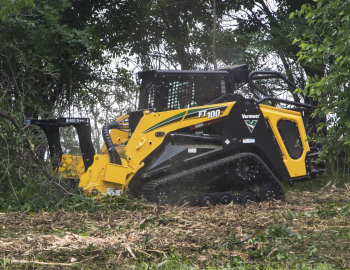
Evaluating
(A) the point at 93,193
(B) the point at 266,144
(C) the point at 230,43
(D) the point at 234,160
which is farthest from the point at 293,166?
(C) the point at 230,43

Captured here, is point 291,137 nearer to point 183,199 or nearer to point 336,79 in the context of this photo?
point 183,199

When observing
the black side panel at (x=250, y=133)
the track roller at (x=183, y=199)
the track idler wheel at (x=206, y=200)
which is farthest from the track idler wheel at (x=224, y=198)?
the black side panel at (x=250, y=133)

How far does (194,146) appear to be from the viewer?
7.00 meters

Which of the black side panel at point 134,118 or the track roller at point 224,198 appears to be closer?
the track roller at point 224,198

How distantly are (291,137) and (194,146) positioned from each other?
2.26 m

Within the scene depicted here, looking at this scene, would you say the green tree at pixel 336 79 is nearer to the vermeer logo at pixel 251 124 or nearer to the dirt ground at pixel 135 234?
the dirt ground at pixel 135 234

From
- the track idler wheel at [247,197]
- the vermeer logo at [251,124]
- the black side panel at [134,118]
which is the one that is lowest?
the track idler wheel at [247,197]

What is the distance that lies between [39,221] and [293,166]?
5049 mm

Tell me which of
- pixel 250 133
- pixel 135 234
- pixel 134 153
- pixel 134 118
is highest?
pixel 134 118

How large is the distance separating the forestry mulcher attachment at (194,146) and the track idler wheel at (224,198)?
18mm

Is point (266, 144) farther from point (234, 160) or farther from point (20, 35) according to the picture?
point (20, 35)

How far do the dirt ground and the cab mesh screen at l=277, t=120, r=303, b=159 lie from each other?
2465 millimetres

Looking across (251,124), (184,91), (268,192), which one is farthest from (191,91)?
(268,192)

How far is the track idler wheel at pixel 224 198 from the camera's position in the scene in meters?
7.09
